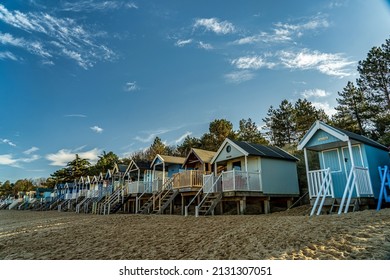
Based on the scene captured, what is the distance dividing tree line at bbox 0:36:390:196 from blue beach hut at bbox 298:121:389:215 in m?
7.22

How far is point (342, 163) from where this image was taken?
31.4 ft

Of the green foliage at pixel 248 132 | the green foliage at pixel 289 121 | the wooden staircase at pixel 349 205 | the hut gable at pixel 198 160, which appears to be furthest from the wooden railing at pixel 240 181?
the green foliage at pixel 248 132

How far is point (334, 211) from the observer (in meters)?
8.37

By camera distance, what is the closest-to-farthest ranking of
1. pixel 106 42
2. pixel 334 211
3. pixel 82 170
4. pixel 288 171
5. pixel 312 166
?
pixel 106 42, pixel 334 211, pixel 288 171, pixel 312 166, pixel 82 170

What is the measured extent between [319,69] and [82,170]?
44836 mm

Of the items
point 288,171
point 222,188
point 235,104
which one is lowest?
point 222,188

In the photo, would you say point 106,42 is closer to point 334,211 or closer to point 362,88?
point 334,211

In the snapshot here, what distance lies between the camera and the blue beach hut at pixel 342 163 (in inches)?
325

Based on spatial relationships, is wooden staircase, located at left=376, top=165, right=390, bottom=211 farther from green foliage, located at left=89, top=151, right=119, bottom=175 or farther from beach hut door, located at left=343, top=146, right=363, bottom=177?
green foliage, located at left=89, top=151, right=119, bottom=175

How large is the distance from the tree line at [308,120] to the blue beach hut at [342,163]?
7.22 metres

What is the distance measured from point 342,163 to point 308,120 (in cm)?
1738

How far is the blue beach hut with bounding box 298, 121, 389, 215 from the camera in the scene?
27.1 feet
